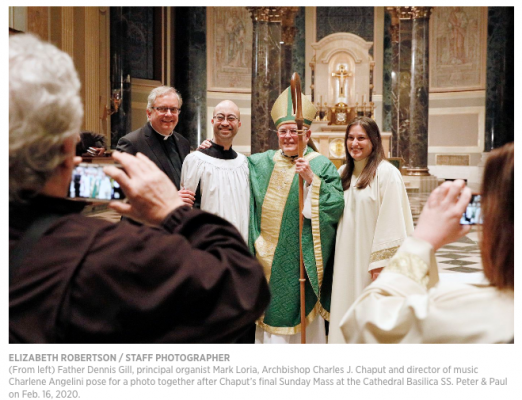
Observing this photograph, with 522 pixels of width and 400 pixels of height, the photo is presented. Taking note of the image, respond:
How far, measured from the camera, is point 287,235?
3.67 meters

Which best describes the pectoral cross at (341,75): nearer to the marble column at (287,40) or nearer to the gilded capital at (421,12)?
the marble column at (287,40)

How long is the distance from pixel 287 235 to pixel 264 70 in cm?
790

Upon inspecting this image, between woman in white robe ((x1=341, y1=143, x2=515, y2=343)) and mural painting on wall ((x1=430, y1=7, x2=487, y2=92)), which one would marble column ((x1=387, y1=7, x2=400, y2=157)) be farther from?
woman in white robe ((x1=341, y1=143, x2=515, y2=343))

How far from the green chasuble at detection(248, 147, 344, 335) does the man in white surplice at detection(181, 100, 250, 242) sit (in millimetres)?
104

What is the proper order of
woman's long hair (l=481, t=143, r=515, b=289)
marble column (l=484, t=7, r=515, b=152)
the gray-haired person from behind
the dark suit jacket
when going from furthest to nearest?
1. marble column (l=484, t=7, r=515, b=152)
2. the dark suit jacket
3. woman's long hair (l=481, t=143, r=515, b=289)
4. the gray-haired person from behind

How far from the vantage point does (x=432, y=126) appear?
1866 centimetres

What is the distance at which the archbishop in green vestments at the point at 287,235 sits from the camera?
3553mm

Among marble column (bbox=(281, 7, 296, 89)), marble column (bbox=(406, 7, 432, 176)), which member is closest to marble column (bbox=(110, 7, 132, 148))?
marble column (bbox=(281, 7, 296, 89))

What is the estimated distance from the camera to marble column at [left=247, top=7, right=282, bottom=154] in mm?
A: 11094

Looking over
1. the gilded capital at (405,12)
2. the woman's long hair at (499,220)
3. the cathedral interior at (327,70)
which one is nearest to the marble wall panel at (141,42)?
the cathedral interior at (327,70)

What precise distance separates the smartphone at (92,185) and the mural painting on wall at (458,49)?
1817 centimetres
